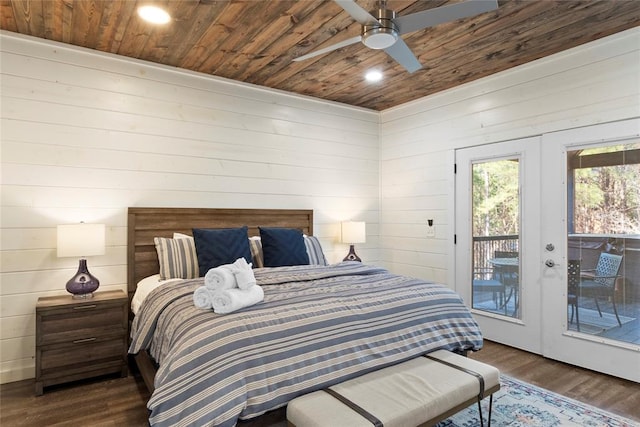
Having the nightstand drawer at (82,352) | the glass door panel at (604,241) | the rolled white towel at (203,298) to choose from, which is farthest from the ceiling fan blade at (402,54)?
the nightstand drawer at (82,352)

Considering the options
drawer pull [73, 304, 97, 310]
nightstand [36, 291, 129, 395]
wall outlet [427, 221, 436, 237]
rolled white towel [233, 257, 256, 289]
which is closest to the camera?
rolled white towel [233, 257, 256, 289]

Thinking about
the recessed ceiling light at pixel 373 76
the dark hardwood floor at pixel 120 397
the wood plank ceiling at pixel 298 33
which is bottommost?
the dark hardwood floor at pixel 120 397

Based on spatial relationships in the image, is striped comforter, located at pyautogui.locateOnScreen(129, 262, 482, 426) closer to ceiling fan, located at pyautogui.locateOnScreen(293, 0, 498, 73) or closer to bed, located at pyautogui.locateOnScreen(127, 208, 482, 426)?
bed, located at pyautogui.locateOnScreen(127, 208, 482, 426)

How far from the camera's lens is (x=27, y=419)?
2.39 metres

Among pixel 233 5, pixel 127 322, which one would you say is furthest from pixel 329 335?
pixel 233 5

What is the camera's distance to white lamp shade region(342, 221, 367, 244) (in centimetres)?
445

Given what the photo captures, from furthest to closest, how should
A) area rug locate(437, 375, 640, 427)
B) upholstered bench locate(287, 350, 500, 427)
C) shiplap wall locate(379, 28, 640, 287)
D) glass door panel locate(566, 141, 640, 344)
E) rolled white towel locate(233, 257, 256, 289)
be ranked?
shiplap wall locate(379, 28, 640, 287), glass door panel locate(566, 141, 640, 344), area rug locate(437, 375, 640, 427), rolled white towel locate(233, 257, 256, 289), upholstered bench locate(287, 350, 500, 427)

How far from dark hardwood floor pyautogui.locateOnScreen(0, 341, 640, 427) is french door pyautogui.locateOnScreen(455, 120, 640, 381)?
22cm

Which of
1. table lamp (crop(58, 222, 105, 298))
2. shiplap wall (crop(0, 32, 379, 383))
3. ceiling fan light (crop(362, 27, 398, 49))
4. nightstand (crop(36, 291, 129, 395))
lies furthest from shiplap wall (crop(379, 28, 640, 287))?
table lamp (crop(58, 222, 105, 298))

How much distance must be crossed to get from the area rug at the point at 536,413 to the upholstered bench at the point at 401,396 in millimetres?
445

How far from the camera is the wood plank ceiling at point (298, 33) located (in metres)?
2.53

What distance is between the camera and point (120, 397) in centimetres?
268

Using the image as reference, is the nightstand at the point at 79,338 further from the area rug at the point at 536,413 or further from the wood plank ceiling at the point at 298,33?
the area rug at the point at 536,413

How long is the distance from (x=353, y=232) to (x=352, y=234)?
26 millimetres
